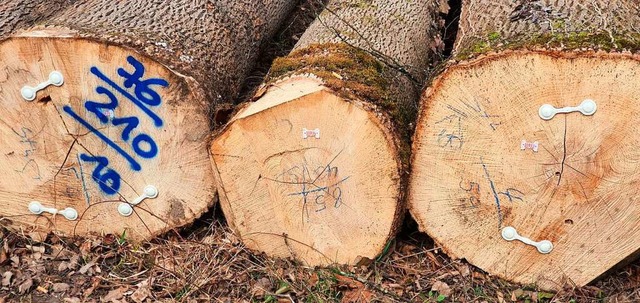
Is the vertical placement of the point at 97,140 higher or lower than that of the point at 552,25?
lower

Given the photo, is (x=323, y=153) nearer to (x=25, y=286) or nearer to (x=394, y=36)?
(x=394, y=36)

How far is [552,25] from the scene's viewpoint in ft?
8.99

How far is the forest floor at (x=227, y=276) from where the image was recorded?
3037mm

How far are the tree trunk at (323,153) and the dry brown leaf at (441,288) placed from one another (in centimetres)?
31

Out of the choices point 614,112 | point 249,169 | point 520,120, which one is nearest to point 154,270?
point 249,169

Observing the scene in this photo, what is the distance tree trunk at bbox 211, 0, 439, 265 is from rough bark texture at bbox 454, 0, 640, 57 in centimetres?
42

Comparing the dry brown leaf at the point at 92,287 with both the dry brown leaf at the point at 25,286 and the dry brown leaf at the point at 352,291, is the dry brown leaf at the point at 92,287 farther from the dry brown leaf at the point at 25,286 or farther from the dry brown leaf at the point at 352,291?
the dry brown leaf at the point at 352,291

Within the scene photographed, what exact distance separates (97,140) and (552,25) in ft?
6.76

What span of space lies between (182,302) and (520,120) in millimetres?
1657

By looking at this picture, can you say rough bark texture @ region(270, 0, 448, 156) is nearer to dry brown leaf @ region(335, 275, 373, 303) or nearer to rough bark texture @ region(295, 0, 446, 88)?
rough bark texture @ region(295, 0, 446, 88)

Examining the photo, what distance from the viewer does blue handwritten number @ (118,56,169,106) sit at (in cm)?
291

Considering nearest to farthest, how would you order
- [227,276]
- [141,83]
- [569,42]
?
1. [569,42]
2. [141,83]
3. [227,276]

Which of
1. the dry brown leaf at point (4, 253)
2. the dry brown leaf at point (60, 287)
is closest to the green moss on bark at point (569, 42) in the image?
the dry brown leaf at point (60, 287)

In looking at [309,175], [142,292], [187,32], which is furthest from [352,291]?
[187,32]
